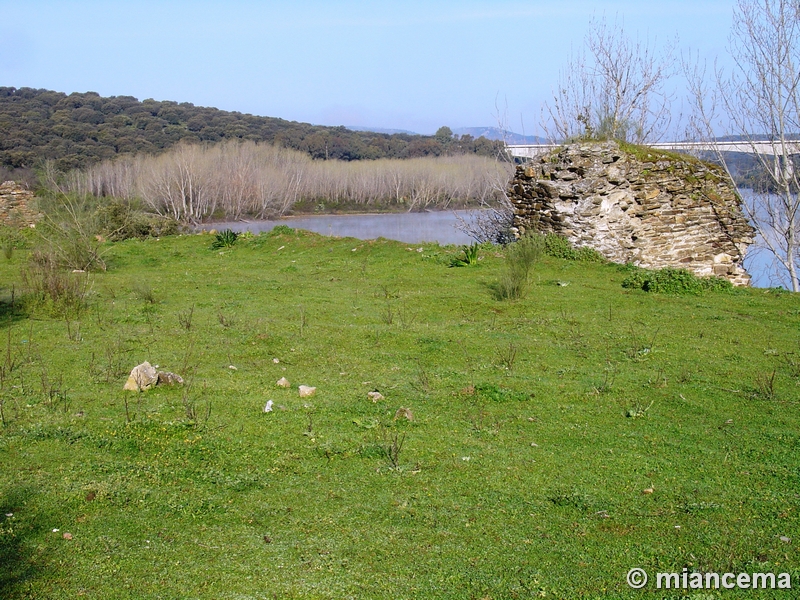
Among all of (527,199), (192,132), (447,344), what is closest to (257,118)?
(192,132)

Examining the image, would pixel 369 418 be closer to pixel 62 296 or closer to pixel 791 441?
pixel 791 441

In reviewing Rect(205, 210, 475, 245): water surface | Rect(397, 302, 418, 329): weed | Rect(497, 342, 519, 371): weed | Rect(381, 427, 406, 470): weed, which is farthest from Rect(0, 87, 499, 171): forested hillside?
Rect(381, 427, 406, 470): weed

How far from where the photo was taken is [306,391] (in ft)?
19.1

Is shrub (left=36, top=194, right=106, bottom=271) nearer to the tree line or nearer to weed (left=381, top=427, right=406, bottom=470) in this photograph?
weed (left=381, top=427, right=406, bottom=470)

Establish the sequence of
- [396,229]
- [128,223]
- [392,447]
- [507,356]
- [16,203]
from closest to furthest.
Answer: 1. [392,447]
2. [507,356]
3. [128,223]
4. [16,203]
5. [396,229]

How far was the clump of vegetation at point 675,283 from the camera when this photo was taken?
1094 centimetres

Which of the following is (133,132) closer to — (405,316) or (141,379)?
(405,316)

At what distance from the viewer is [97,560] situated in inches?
124

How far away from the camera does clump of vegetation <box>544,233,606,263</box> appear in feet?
45.8

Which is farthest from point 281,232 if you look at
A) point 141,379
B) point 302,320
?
point 141,379

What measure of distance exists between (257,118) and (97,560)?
329 feet

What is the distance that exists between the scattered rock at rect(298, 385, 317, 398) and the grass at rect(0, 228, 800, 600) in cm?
8

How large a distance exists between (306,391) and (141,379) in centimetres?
144

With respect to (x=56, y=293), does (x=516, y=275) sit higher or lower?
higher
